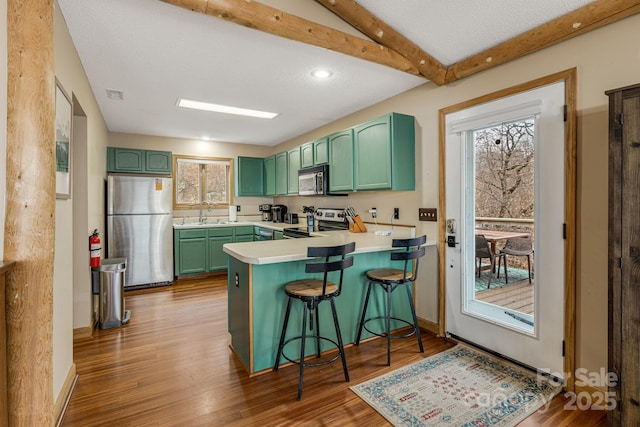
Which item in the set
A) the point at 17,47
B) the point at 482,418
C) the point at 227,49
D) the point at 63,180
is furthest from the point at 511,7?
the point at 63,180

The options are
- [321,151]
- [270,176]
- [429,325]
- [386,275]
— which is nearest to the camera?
[386,275]

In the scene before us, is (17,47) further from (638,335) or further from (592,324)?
(592,324)

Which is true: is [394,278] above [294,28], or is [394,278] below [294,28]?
below

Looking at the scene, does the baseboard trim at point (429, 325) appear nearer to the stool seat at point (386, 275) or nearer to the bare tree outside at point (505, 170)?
the stool seat at point (386, 275)

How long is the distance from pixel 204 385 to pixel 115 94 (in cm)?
306

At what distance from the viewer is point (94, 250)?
123 inches

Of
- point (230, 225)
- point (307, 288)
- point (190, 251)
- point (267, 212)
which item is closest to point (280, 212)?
point (267, 212)

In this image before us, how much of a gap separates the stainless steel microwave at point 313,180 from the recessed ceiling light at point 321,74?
1.32 m

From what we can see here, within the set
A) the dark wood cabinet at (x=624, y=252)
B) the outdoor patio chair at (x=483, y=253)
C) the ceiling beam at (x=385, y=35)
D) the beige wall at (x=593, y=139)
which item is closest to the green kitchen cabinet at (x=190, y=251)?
the ceiling beam at (x=385, y=35)

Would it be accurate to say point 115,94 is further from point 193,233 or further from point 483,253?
point 483,253

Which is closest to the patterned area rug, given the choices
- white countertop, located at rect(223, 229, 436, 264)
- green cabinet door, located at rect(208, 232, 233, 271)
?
white countertop, located at rect(223, 229, 436, 264)

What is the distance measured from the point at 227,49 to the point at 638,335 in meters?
3.09

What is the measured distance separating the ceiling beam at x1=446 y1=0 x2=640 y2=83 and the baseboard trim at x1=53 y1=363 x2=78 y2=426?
3702 millimetres

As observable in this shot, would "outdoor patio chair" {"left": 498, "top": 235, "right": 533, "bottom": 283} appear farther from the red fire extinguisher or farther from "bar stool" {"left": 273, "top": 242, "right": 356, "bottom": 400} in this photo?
the red fire extinguisher
